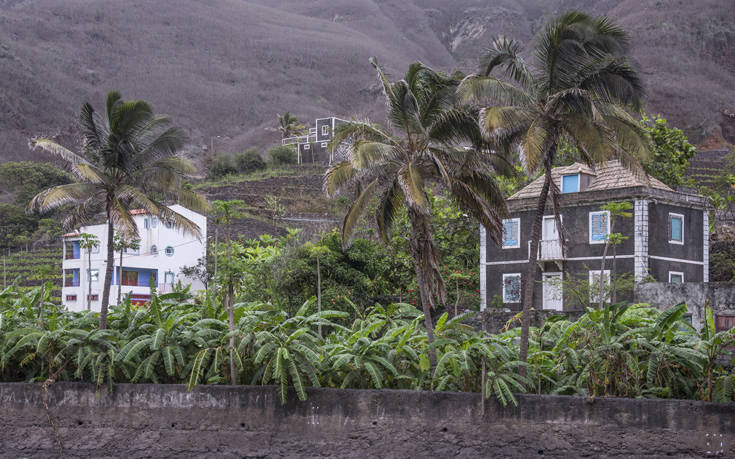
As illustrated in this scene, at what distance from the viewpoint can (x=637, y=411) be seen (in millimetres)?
14070

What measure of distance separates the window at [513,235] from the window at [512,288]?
1193 mm

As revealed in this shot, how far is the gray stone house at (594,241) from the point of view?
30094mm

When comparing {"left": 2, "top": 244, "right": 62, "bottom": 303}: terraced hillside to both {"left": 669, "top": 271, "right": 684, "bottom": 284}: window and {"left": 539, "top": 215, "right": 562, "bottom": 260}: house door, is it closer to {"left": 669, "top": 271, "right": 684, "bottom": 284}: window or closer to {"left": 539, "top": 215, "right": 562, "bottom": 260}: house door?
{"left": 539, "top": 215, "right": 562, "bottom": 260}: house door

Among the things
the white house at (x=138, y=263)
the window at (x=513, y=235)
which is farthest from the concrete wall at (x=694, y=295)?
the white house at (x=138, y=263)

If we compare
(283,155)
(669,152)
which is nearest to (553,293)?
(669,152)

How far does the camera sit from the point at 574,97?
49.6ft

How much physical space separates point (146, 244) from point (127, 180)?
33.8 meters

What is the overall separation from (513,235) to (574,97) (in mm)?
18641

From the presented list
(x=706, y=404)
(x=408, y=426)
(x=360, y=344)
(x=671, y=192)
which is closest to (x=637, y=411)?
(x=706, y=404)

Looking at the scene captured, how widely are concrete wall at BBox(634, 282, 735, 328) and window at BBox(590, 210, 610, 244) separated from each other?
470cm

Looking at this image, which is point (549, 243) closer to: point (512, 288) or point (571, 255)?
point (571, 255)

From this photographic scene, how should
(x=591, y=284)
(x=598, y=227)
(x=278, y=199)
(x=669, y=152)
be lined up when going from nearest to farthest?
(x=591, y=284), (x=598, y=227), (x=669, y=152), (x=278, y=199)

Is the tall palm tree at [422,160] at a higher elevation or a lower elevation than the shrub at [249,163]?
lower

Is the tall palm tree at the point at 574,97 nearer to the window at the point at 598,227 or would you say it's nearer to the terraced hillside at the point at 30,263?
the window at the point at 598,227
